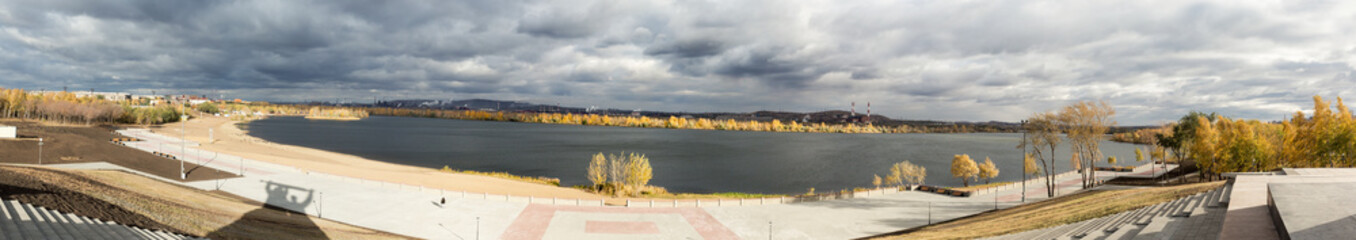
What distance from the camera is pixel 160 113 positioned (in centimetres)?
12988

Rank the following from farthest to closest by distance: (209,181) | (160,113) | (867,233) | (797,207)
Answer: (160,113) → (209,181) → (797,207) → (867,233)

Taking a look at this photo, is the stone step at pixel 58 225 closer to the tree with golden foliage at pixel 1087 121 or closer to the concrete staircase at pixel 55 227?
the concrete staircase at pixel 55 227

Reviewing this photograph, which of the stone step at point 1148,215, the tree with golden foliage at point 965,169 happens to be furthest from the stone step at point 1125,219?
the tree with golden foliage at point 965,169

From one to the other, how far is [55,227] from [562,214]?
726 inches

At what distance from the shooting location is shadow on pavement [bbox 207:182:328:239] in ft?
65.0

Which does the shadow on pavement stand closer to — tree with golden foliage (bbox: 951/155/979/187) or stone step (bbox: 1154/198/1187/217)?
stone step (bbox: 1154/198/1187/217)

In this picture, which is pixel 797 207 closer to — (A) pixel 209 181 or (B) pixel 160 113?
(A) pixel 209 181

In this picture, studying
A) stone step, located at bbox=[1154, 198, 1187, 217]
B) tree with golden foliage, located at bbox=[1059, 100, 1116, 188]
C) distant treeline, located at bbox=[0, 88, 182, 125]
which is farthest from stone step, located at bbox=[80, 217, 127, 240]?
distant treeline, located at bbox=[0, 88, 182, 125]

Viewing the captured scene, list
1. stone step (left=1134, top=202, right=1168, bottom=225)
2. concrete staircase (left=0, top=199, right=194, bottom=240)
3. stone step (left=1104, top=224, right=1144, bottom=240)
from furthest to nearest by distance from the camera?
1. concrete staircase (left=0, top=199, right=194, bottom=240)
2. stone step (left=1134, top=202, right=1168, bottom=225)
3. stone step (left=1104, top=224, right=1144, bottom=240)

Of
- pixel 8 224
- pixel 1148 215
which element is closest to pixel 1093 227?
pixel 1148 215

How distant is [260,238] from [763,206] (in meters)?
25.8

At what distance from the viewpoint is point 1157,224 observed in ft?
44.2

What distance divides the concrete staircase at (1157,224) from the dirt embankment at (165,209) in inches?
963

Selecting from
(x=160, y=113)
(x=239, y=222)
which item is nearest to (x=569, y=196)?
(x=239, y=222)
